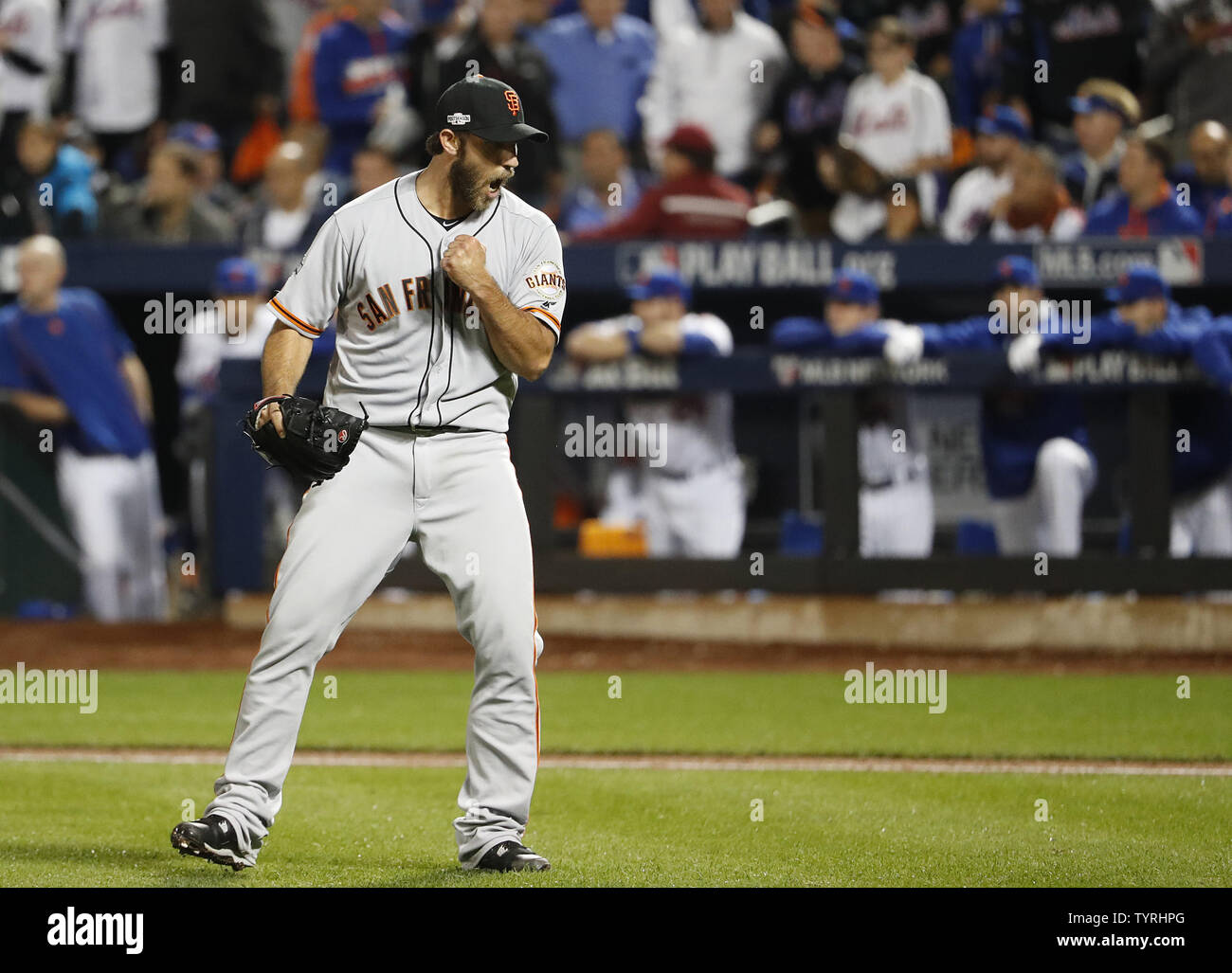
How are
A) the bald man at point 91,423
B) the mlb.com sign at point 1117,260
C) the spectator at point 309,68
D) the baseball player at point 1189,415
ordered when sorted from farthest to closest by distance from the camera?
the spectator at point 309,68 < the bald man at point 91,423 < the mlb.com sign at point 1117,260 < the baseball player at point 1189,415

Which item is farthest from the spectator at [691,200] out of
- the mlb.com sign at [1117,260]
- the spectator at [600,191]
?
the mlb.com sign at [1117,260]

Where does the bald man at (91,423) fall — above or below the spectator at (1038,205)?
below

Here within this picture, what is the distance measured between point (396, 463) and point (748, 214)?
7.15 m

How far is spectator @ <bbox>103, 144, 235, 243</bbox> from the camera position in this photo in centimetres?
1257

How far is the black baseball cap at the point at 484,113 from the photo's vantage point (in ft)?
15.5

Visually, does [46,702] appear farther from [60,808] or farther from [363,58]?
[363,58]

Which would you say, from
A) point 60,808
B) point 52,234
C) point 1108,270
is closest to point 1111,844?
point 60,808

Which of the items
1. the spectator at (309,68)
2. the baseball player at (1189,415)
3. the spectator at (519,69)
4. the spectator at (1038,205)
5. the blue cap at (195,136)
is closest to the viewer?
the baseball player at (1189,415)

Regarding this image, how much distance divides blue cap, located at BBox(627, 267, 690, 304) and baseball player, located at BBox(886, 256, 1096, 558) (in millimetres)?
1240

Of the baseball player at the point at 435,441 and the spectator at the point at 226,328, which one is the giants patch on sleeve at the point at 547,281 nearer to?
the baseball player at the point at 435,441

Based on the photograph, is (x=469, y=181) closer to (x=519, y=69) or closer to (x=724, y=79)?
(x=519, y=69)

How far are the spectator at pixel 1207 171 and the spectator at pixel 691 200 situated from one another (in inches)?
102

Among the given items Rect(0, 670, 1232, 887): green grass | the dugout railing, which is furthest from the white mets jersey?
the dugout railing

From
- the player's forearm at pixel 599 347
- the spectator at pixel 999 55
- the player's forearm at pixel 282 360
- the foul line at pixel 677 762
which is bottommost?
the foul line at pixel 677 762
